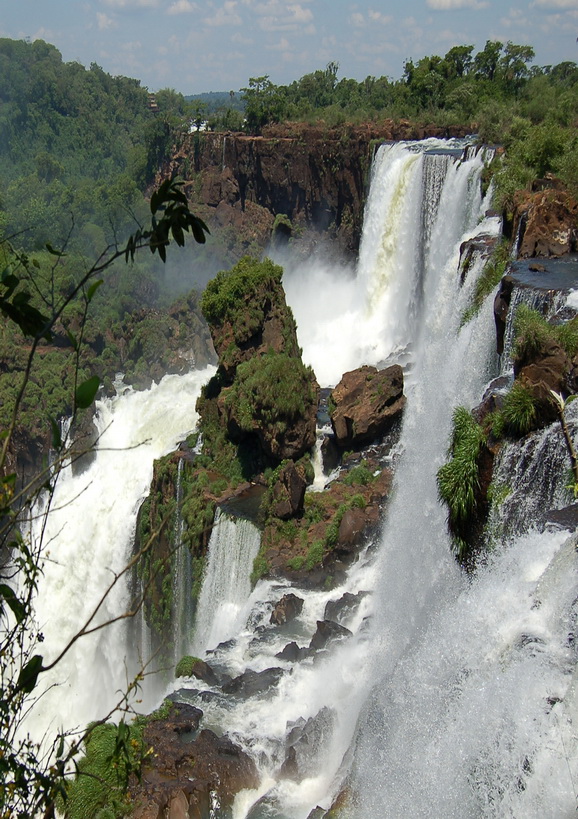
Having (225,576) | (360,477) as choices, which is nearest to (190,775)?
(225,576)

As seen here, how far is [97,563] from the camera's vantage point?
2325 centimetres

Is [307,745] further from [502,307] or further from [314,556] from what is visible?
[502,307]

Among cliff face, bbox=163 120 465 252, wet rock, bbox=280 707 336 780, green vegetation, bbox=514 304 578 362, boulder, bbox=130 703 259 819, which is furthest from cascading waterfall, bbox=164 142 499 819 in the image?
cliff face, bbox=163 120 465 252

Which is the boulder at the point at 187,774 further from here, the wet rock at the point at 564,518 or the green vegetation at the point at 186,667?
the wet rock at the point at 564,518

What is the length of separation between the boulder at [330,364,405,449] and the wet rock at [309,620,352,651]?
5.84 m

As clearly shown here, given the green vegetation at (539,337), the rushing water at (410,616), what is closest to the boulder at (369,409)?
the rushing water at (410,616)

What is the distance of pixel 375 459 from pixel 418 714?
1012cm

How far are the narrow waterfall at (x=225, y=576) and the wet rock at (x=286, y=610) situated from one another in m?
2.13

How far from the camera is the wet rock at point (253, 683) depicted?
13484 millimetres

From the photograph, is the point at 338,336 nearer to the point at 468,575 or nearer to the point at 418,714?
the point at 468,575

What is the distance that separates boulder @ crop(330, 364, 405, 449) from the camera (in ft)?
63.3

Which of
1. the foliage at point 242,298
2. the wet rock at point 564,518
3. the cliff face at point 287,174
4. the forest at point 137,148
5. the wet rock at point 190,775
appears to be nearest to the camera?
the wet rock at point 564,518

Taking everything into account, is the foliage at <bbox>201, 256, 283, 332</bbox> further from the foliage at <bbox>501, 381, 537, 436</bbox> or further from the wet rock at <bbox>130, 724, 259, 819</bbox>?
the wet rock at <bbox>130, 724, 259, 819</bbox>

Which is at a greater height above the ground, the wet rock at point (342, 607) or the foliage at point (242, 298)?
the foliage at point (242, 298)
